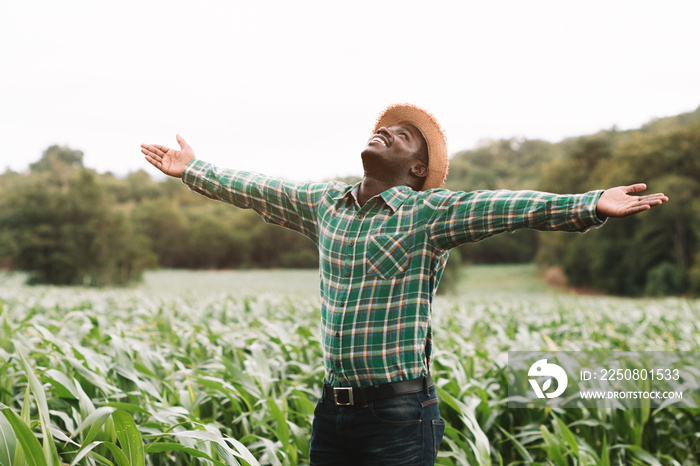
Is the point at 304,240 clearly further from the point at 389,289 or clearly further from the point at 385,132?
the point at 389,289

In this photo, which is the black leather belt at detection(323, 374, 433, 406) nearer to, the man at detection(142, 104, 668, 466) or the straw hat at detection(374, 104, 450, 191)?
the man at detection(142, 104, 668, 466)

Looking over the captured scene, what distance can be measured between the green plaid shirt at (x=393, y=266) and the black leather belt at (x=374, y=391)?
0.07 ft

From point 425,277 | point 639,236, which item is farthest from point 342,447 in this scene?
point 639,236

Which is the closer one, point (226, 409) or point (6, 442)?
point (6, 442)

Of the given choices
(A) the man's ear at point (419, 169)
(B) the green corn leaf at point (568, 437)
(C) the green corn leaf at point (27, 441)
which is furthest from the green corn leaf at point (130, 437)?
(B) the green corn leaf at point (568, 437)

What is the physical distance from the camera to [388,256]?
182 centimetres

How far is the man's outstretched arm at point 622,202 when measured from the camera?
1.53 meters

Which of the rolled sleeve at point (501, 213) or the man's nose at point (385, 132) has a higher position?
the man's nose at point (385, 132)

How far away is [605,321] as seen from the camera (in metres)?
7.54

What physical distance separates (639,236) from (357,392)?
1454 inches

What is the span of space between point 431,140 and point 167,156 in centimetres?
109

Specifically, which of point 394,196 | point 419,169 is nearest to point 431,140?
point 419,169

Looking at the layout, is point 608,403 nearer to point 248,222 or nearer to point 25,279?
point 25,279

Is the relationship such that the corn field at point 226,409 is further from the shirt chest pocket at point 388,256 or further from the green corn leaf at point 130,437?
the shirt chest pocket at point 388,256
